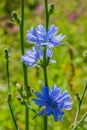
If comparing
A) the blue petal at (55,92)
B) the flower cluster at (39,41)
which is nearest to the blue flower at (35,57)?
the flower cluster at (39,41)

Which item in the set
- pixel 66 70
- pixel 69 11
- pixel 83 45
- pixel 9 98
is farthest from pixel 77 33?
pixel 9 98

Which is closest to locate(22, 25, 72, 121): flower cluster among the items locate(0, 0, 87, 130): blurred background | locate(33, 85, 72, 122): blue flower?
locate(33, 85, 72, 122): blue flower

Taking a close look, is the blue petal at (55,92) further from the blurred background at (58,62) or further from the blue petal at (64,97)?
the blurred background at (58,62)

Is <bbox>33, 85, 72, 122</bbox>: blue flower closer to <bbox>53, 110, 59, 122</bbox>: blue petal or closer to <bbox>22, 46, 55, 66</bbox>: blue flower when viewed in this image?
<bbox>53, 110, 59, 122</bbox>: blue petal

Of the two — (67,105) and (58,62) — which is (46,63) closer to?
(67,105)

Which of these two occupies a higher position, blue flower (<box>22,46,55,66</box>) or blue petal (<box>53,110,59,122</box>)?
blue flower (<box>22,46,55,66</box>)

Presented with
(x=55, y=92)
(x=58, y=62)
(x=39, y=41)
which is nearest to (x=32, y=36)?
(x=39, y=41)
